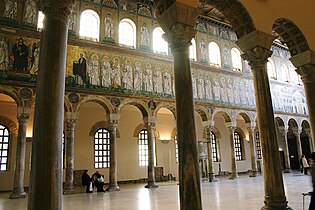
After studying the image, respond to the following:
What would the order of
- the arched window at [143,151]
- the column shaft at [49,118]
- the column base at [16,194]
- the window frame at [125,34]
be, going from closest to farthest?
the column shaft at [49,118] → the column base at [16,194] → the window frame at [125,34] → the arched window at [143,151]

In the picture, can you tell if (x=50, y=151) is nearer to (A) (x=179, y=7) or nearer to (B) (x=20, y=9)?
(A) (x=179, y=7)

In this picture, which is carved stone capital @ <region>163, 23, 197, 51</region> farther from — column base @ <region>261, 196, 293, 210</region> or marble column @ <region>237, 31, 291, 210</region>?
column base @ <region>261, 196, 293, 210</region>

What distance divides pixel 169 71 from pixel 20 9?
29.0 ft

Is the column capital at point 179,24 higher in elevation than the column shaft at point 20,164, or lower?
higher

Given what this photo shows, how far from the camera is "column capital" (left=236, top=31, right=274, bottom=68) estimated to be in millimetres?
6754

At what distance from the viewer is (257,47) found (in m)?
6.77

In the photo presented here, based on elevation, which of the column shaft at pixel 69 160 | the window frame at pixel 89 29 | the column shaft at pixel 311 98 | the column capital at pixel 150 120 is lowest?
the column shaft at pixel 69 160

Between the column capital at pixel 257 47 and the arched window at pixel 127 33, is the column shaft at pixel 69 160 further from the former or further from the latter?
the column capital at pixel 257 47

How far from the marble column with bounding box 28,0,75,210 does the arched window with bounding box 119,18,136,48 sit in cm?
1157

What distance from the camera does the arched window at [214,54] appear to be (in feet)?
63.9

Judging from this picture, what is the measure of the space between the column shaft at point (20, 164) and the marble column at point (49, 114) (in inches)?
367

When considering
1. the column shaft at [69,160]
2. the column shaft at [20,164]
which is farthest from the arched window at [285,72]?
the column shaft at [20,164]

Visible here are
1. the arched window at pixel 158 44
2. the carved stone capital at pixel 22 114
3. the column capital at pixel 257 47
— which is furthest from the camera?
the arched window at pixel 158 44

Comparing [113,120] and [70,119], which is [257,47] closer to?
[113,120]
